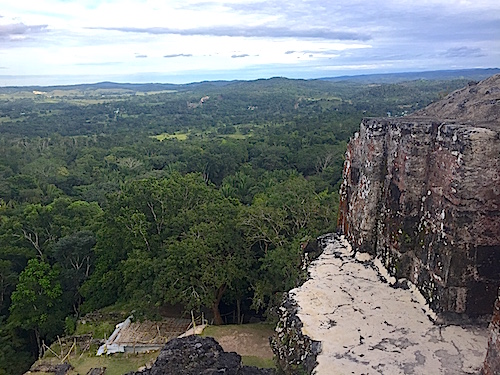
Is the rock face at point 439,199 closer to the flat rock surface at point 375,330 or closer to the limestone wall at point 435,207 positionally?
the limestone wall at point 435,207

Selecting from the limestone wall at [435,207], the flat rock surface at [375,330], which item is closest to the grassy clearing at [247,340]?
the flat rock surface at [375,330]

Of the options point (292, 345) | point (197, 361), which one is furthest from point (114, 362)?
point (292, 345)

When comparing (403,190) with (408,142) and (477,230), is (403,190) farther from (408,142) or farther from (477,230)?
(477,230)

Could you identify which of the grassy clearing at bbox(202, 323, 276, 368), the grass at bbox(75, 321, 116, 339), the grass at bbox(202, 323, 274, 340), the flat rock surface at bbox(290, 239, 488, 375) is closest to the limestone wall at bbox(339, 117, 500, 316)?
the flat rock surface at bbox(290, 239, 488, 375)

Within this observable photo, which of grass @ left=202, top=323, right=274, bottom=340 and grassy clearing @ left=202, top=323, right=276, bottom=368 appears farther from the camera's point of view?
grass @ left=202, top=323, right=274, bottom=340

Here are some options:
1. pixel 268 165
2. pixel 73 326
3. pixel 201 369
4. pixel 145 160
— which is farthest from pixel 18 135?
pixel 201 369

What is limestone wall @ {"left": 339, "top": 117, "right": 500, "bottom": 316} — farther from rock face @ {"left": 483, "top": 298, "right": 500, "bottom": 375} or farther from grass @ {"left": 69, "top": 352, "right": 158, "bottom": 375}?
grass @ {"left": 69, "top": 352, "right": 158, "bottom": 375}

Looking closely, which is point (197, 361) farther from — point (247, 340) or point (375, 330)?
point (247, 340)
